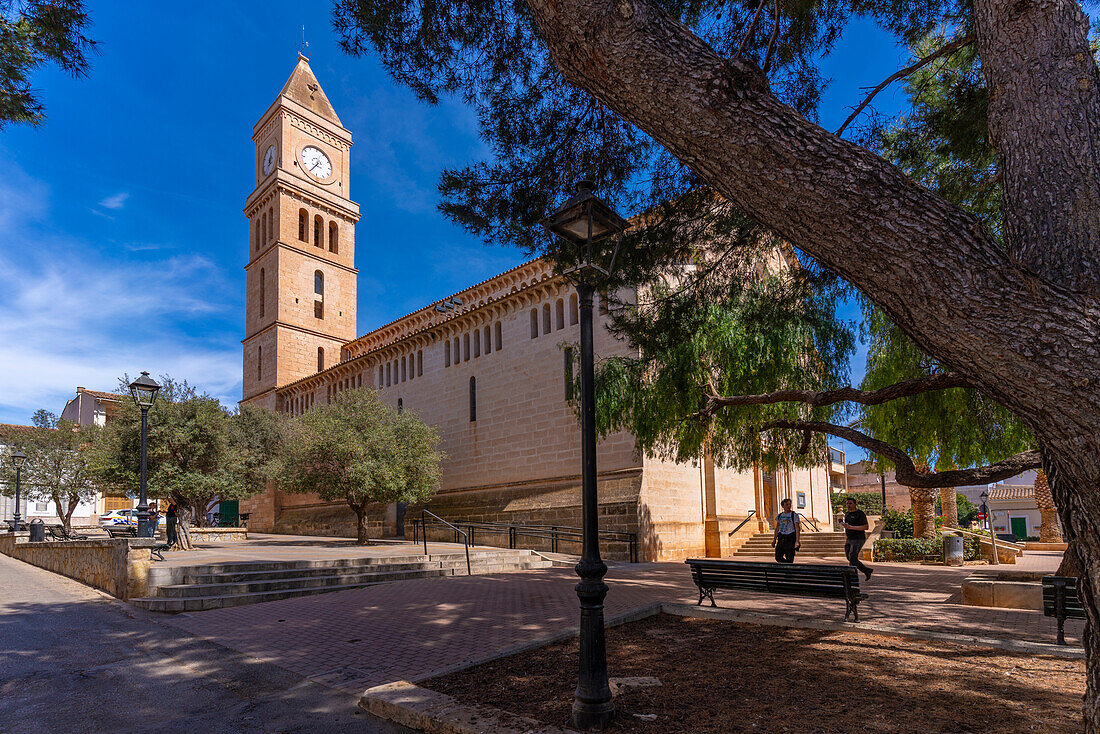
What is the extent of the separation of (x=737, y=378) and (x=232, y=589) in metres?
9.46

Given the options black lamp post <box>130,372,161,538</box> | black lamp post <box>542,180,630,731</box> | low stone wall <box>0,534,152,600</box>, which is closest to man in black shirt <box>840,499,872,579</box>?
black lamp post <box>542,180,630,731</box>

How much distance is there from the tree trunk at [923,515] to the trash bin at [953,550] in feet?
6.77

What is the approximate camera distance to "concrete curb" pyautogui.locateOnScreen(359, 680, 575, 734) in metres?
3.89

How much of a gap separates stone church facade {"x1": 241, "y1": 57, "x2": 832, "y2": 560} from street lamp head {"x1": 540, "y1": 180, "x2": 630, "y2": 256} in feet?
42.2

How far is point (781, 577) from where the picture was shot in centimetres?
710

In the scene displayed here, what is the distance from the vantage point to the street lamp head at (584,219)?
4.48m

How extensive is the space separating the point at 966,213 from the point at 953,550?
54.4ft

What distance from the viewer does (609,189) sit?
26.4ft

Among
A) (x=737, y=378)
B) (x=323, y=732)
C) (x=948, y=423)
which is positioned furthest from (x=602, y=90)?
(x=948, y=423)

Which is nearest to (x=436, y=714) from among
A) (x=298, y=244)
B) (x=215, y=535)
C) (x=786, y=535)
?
(x=786, y=535)

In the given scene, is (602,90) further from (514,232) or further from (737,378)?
(737,378)

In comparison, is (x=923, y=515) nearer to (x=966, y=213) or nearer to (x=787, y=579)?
(x=787, y=579)

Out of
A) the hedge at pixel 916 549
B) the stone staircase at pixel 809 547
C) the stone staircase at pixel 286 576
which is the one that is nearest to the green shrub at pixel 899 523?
the hedge at pixel 916 549

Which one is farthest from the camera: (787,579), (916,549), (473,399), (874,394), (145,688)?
(473,399)
